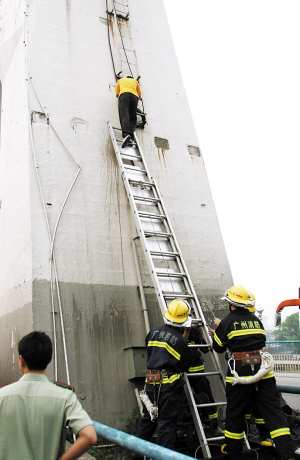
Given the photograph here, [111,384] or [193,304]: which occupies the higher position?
[193,304]

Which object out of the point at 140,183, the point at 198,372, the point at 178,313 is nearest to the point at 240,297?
the point at 178,313

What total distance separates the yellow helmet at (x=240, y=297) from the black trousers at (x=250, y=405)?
2.17ft

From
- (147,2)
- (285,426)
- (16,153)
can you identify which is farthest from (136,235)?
(147,2)

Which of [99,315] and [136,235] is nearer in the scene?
[99,315]

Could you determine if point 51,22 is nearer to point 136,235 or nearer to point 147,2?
point 147,2

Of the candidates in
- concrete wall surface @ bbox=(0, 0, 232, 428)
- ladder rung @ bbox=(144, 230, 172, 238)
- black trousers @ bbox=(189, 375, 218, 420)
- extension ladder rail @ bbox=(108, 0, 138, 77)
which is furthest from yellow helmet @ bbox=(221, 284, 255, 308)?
extension ladder rail @ bbox=(108, 0, 138, 77)

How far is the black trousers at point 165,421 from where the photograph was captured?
11.8 ft

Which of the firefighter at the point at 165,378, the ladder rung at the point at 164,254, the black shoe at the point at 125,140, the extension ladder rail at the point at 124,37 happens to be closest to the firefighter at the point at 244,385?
the firefighter at the point at 165,378

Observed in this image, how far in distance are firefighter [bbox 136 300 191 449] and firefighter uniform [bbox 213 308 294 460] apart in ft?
1.65

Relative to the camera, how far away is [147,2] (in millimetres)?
8805

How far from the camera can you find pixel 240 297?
424cm

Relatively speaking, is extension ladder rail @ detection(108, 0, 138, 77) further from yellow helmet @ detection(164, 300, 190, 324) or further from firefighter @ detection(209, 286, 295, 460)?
firefighter @ detection(209, 286, 295, 460)

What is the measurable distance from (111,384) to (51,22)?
20.6ft

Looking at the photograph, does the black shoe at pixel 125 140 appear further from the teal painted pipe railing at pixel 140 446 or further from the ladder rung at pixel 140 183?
the teal painted pipe railing at pixel 140 446
